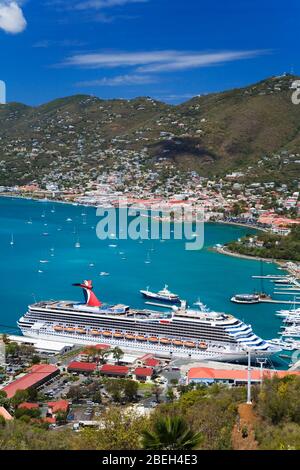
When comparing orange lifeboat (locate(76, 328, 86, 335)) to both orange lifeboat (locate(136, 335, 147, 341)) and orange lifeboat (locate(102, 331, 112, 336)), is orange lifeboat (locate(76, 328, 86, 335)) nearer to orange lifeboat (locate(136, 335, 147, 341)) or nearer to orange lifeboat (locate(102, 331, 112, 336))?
orange lifeboat (locate(102, 331, 112, 336))

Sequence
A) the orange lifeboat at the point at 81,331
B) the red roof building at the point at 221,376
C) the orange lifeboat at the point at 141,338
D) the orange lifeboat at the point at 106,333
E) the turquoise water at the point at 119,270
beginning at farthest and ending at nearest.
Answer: the turquoise water at the point at 119,270
the orange lifeboat at the point at 81,331
the orange lifeboat at the point at 106,333
the orange lifeboat at the point at 141,338
the red roof building at the point at 221,376

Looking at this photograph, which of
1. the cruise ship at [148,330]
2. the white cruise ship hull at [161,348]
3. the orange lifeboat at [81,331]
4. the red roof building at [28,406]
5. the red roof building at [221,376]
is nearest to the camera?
the red roof building at [28,406]

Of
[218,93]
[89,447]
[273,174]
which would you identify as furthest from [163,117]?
[89,447]

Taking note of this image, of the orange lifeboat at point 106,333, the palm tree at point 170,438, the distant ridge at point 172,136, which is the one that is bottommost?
the orange lifeboat at point 106,333

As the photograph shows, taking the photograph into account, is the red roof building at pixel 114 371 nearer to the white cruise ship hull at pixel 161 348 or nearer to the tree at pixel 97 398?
the tree at pixel 97 398

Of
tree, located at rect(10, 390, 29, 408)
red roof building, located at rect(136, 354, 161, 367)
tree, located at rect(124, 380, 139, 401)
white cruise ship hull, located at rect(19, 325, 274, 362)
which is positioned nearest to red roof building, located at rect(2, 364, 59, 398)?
tree, located at rect(10, 390, 29, 408)

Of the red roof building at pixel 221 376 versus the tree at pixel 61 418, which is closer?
the tree at pixel 61 418

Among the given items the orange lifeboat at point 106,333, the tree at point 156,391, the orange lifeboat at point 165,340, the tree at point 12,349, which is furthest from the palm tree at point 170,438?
the orange lifeboat at point 106,333

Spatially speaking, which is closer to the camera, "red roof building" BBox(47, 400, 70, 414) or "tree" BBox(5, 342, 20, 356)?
"red roof building" BBox(47, 400, 70, 414)
